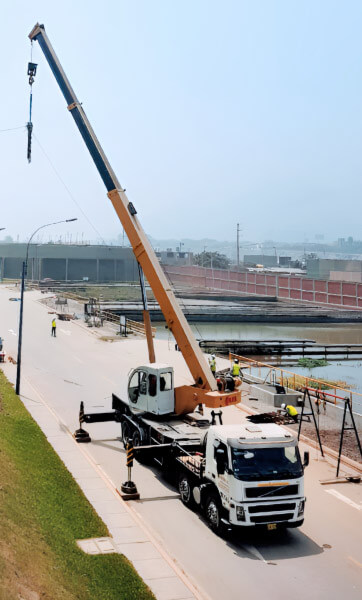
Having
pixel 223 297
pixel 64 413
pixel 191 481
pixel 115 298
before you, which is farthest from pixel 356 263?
pixel 191 481

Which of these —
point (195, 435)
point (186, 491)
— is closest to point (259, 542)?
point (186, 491)

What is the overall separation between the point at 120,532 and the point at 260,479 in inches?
135

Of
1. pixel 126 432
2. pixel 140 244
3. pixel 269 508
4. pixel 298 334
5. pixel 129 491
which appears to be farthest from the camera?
pixel 298 334

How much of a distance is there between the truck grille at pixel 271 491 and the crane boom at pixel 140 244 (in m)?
6.35

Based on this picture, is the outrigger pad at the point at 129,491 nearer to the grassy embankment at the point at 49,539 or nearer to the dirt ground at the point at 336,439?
the grassy embankment at the point at 49,539

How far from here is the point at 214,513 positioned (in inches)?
639

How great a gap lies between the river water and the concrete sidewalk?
28761 mm

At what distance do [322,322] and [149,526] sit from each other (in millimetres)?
70002

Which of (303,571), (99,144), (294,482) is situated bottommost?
(303,571)

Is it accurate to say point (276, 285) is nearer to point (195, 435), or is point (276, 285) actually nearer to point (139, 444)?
point (139, 444)

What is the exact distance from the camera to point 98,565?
43.6 ft

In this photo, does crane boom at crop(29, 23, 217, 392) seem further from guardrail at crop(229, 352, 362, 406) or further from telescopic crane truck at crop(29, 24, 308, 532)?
guardrail at crop(229, 352, 362, 406)

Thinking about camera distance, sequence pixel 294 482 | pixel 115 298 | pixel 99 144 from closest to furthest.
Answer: pixel 294 482, pixel 99 144, pixel 115 298

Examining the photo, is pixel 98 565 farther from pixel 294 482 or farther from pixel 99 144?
pixel 99 144
